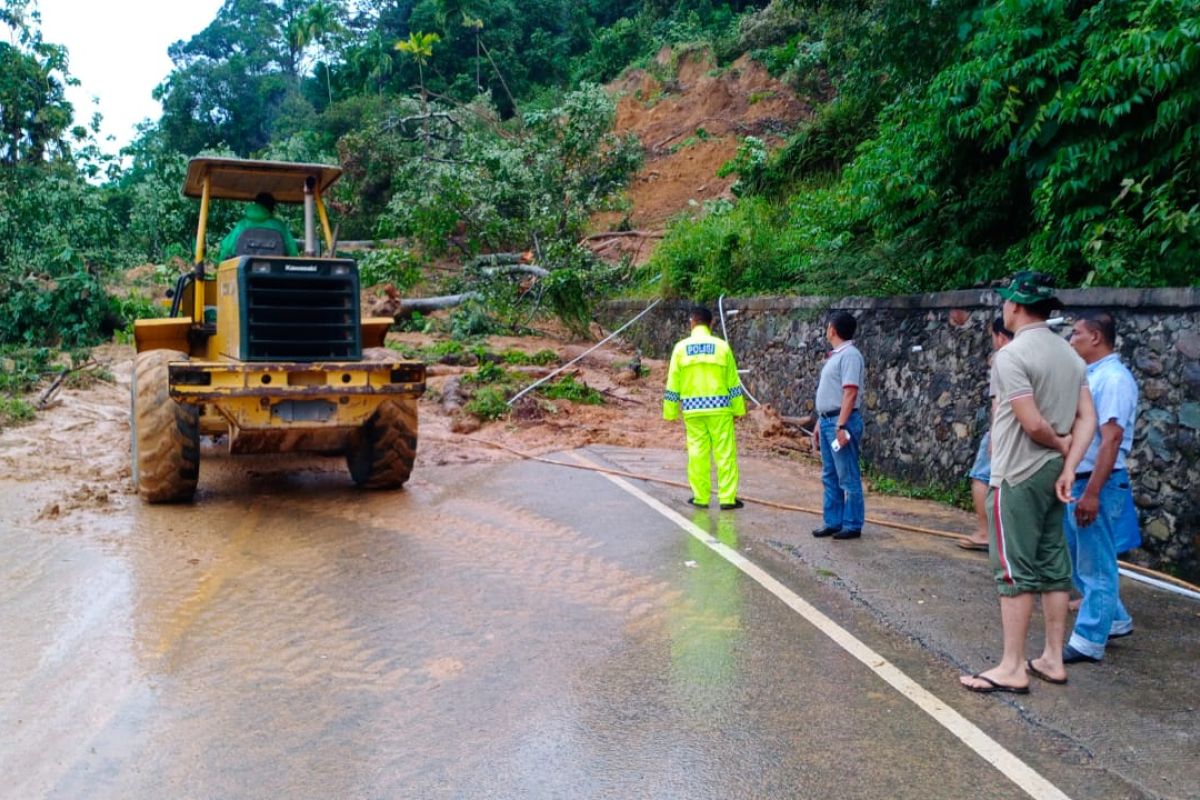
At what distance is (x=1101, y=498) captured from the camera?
18.4 ft

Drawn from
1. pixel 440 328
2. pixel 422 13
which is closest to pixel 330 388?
pixel 440 328

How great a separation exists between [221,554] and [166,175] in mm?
24214

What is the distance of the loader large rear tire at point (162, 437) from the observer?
902cm

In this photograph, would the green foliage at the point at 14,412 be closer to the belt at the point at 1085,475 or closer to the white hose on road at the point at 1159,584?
the belt at the point at 1085,475

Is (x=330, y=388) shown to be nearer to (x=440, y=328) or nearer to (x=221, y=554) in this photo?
(x=221, y=554)

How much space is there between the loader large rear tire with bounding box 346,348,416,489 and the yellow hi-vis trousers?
8.74ft

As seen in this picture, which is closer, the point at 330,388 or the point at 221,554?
the point at 221,554

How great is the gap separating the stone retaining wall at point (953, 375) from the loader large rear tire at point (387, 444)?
507 cm

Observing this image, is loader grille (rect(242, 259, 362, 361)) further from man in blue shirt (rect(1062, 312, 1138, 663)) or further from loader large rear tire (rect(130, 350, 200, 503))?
man in blue shirt (rect(1062, 312, 1138, 663))

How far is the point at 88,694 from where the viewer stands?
488cm

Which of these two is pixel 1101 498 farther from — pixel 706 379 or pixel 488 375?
pixel 488 375

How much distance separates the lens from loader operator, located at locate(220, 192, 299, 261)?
10.0m

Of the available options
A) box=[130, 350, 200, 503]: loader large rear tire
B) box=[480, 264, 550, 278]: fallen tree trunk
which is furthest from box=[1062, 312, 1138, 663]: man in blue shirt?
box=[480, 264, 550, 278]: fallen tree trunk

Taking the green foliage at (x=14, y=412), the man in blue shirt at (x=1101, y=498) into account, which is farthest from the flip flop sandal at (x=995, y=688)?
the green foliage at (x=14, y=412)
